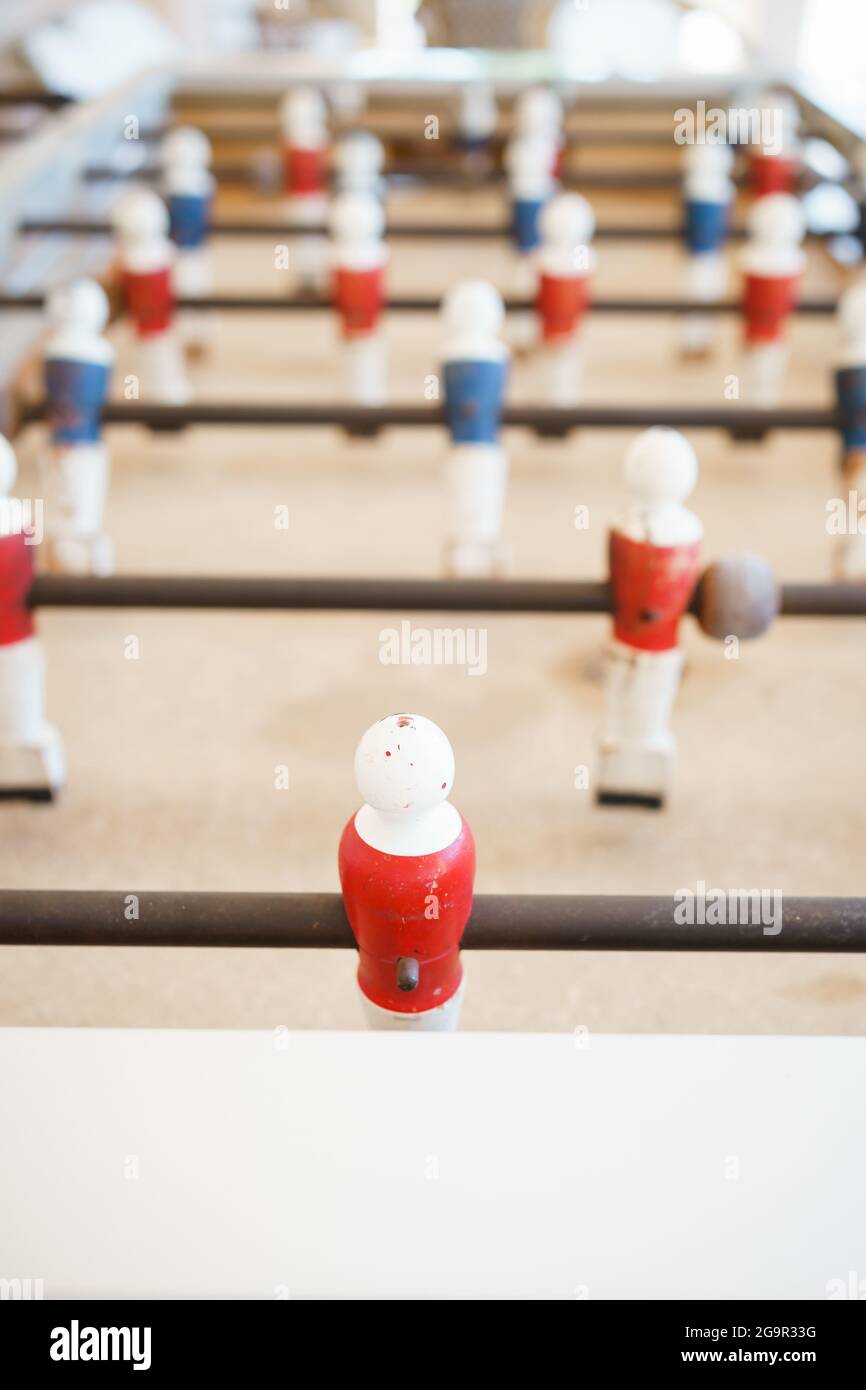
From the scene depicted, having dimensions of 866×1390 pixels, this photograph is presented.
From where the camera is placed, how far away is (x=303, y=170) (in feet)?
7.55

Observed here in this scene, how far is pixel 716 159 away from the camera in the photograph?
2053 mm

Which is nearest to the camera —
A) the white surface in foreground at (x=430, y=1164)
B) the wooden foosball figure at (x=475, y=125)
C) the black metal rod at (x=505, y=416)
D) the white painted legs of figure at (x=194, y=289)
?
the white surface in foreground at (x=430, y=1164)

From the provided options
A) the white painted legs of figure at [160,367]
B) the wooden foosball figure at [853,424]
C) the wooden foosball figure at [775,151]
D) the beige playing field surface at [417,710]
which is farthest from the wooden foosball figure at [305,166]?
the wooden foosball figure at [853,424]

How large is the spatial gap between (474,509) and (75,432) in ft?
1.49

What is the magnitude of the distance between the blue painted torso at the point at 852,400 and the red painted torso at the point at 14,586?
88cm

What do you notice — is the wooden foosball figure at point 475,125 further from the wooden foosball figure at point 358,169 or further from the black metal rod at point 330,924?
the black metal rod at point 330,924

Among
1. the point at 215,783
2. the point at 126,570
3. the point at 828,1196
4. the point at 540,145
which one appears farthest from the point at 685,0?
the point at 828,1196

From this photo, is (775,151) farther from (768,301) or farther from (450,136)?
(768,301)

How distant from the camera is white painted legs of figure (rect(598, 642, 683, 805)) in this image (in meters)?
1.05

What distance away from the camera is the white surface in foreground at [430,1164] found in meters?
0.54

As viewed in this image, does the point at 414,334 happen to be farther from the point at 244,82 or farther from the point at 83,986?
the point at 83,986

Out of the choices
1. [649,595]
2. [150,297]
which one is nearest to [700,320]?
[150,297]

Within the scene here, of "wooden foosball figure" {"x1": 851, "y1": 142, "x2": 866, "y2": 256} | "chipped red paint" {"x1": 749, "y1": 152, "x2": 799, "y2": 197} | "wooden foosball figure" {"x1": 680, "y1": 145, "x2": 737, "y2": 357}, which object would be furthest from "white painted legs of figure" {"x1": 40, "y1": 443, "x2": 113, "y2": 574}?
"chipped red paint" {"x1": 749, "y1": 152, "x2": 799, "y2": 197}
